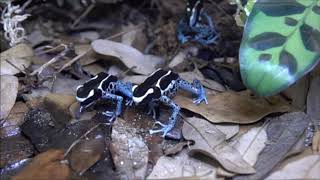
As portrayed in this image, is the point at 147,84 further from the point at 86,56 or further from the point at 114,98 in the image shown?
the point at 86,56

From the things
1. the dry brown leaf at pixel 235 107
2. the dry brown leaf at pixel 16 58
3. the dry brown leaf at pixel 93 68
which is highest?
the dry brown leaf at pixel 16 58

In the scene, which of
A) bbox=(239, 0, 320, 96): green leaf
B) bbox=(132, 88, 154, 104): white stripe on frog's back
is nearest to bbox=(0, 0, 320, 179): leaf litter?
bbox=(132, 88, 154, 104): white stripe on frog's back

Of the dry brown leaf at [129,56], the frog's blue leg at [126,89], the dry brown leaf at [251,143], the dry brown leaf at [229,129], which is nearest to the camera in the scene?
the dry brown leaf at [251,143]

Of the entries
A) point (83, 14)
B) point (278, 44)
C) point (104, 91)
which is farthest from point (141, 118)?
point (83, 14)

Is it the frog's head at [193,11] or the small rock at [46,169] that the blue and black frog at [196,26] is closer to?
the frog's head at [193,11]

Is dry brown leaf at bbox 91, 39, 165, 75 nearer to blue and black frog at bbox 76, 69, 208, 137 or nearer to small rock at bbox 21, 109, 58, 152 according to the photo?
blue and black frog at bbox 76, 69, 208, 137

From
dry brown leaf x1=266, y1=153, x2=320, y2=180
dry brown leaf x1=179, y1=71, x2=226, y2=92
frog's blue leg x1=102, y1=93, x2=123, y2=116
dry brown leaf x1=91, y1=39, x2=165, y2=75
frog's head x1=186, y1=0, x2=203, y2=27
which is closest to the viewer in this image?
dry brown leaf x1=266, y1=153, x2=320, y2=180

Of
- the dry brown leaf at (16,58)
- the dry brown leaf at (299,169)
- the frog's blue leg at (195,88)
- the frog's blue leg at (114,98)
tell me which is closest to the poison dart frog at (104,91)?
the frog's blue leg at (114,98)
